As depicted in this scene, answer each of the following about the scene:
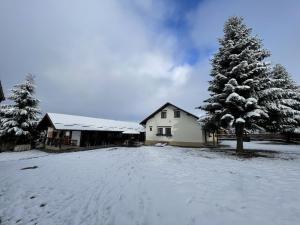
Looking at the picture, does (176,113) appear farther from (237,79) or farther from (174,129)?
(237,79)

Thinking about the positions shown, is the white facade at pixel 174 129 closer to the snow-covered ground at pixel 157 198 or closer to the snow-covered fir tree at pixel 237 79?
the snow-covered fir tree at pixel 237 79

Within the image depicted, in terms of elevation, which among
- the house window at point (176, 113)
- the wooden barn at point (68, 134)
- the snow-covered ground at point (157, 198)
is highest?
the house window at point (176, 113)

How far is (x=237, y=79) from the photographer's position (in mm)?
17188

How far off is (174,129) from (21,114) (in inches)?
952

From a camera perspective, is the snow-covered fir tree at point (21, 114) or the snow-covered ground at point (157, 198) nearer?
the snow-covered ground at point (157, 198)

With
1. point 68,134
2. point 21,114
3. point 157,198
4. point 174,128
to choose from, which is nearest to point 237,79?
point 174,128

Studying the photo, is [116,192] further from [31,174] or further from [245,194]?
[31,174]

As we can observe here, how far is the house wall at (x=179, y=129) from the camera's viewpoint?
27.5 m

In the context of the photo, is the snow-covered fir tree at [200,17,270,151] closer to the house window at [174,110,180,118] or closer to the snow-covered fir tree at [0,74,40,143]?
the house window at [174,110,180,118]

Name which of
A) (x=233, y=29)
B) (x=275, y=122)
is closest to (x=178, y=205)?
(x=275, y=122)

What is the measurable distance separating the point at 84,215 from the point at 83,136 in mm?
26469

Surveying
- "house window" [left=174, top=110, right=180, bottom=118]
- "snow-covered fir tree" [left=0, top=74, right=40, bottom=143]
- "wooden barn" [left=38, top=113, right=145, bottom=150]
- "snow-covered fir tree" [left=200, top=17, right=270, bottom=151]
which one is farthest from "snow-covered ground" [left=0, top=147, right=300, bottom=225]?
"snow-covered fir tree" [left=0, top=74, right=40, bottom=143]

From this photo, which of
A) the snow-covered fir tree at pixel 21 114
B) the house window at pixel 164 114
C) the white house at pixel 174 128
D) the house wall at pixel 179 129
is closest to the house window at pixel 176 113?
the white house at pixel 174 128

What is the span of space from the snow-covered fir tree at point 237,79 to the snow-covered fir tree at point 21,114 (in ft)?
87.1
